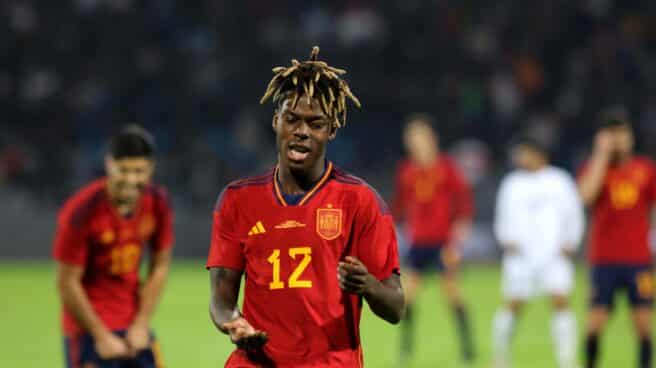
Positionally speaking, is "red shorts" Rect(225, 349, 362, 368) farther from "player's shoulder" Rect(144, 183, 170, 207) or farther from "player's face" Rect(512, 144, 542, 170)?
"player's face" Rect(512, 144, 542, 170)

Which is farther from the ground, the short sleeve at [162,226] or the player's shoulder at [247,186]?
the player's shoulder at [247,186]

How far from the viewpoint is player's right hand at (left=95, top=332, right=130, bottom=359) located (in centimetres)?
529

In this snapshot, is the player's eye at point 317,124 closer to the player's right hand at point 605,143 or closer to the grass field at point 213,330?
the player's right hand at point 605,143

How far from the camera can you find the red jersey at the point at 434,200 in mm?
10883

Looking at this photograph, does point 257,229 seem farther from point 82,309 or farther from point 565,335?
point 565,335

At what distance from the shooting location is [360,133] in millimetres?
19312

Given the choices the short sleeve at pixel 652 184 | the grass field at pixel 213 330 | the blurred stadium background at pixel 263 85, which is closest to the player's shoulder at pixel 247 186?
the short sleeve at pixel 652 184

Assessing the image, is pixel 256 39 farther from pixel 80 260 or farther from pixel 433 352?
pixel 80 260

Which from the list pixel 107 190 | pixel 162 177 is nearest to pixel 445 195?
pixel 107 190

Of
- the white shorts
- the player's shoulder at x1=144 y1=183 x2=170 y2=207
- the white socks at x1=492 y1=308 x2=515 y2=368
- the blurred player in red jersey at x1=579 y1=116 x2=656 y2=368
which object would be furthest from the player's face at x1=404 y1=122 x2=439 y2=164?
the player's shoulder at x1=144 y1=183 x2=170 y2=207

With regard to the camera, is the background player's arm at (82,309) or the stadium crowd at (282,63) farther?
the stadium crowd at (282,63)

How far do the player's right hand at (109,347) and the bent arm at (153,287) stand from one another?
22 cm

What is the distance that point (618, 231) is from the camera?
8.54 meters

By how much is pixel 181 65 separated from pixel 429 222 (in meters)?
10.0
